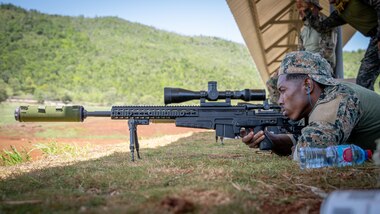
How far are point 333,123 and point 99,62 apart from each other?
59181mm

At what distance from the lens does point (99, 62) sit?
195ft

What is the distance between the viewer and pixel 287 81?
3201 millimetres

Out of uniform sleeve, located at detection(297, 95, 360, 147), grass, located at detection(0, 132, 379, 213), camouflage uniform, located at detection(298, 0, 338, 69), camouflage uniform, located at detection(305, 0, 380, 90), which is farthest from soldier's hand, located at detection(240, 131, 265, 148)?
camouflage uniform, located at detection(298, 0, 338, 69)

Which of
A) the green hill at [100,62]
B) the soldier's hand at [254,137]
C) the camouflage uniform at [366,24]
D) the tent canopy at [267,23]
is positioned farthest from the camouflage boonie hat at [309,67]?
the green hill at [100,62]

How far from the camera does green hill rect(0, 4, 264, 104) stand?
43991 mm

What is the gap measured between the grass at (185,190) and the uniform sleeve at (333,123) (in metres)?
0.28

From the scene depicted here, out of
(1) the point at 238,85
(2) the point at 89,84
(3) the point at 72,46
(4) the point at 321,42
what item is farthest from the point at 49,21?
(4) the point at 321,42

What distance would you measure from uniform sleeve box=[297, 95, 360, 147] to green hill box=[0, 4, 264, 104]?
3438cm

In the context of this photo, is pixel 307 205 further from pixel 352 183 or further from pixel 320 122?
pixel 320 122

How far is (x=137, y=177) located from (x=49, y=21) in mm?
72698

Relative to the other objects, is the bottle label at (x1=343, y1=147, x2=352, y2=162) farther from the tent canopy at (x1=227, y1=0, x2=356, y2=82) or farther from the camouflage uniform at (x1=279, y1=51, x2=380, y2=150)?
the tent canopy at (x1=227, y1=0, x2=356, y2=82)

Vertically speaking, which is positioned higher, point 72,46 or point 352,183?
point 72,46

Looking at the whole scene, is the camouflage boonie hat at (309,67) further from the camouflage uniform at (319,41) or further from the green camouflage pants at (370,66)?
Answer: the camouflage uniform at (319,41)

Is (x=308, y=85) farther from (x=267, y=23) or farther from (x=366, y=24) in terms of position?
(x=267, y=23)
